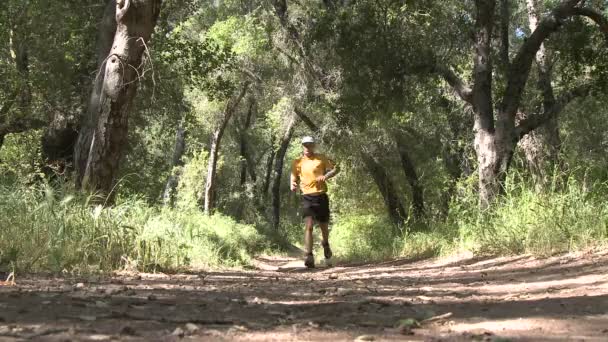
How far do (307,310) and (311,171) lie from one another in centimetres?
558

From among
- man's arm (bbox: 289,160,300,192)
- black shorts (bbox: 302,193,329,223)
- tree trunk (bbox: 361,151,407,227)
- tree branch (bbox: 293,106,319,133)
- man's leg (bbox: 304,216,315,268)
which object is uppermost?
tree branch (bbox: 293,106,319,133)

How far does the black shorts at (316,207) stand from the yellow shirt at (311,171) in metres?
0.09

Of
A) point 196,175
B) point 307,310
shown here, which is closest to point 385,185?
point 196,175

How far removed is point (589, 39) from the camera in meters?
11.5

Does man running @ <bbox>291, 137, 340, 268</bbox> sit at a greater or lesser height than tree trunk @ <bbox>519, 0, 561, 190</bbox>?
lesser

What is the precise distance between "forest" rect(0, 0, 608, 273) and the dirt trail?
4.61 feet

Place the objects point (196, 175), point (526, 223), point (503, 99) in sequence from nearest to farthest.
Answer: point (526, 223)
point (503, 99)
point (196, 175)

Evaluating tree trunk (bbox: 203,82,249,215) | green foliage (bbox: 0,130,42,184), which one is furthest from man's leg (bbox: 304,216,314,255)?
tree trunk (bbox: 203,82,249,215)

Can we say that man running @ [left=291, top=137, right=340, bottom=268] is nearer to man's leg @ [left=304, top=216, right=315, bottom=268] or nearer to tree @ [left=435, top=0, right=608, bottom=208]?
man's leg @ [left=304, top=216, right=315, bottom=268]

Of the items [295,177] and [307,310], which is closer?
[307,310]

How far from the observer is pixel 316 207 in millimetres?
9406

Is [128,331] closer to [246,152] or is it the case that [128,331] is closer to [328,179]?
[328,179]

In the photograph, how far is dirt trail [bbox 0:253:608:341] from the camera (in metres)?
2.93

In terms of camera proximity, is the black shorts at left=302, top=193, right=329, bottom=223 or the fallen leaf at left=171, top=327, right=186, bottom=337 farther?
the black shorts at left=302, top=193, right=329, bottom=223
